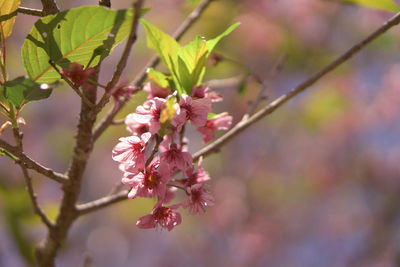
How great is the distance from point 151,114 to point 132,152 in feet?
0.32

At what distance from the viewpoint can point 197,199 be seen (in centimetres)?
85

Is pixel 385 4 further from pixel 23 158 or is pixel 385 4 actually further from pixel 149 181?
pixel 23 158

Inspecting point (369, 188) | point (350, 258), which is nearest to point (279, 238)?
point (350, 258)

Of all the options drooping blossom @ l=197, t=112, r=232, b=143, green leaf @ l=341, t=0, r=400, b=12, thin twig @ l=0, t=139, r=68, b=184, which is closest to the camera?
thin twig @ l=0, t=139, r=68, b=184

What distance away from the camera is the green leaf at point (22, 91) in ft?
2.28

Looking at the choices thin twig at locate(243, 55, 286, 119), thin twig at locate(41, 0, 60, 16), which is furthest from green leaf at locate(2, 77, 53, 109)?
thin twig at locate(243, 55, 286, 119)

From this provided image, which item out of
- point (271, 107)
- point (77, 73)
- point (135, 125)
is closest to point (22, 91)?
point (77, 73)

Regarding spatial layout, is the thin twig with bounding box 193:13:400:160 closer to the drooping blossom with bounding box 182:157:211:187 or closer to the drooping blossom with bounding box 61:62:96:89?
the drooping blossom with bounding box 182:157:211:187

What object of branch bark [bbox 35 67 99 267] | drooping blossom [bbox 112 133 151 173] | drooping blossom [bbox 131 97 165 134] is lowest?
branch bark [bbox 35 67 99 267]

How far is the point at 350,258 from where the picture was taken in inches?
176

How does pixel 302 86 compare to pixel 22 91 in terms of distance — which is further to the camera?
pixel 302 86

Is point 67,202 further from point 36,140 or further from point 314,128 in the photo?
point 36,140

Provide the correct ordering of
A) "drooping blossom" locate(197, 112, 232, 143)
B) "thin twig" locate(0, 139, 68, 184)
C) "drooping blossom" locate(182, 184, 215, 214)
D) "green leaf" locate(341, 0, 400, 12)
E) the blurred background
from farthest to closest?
1. the blurred background
2. "green leaf" locate(341, 0, 400, 12)
3. "drooping blossom" locate(197, 112, 232, 143)
4. "drooping blossom" locate(182, 184, 215, 214)
5. "thin twig" locate(0, 139, 68, 184)

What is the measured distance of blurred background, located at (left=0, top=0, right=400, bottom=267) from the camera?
4.11m
